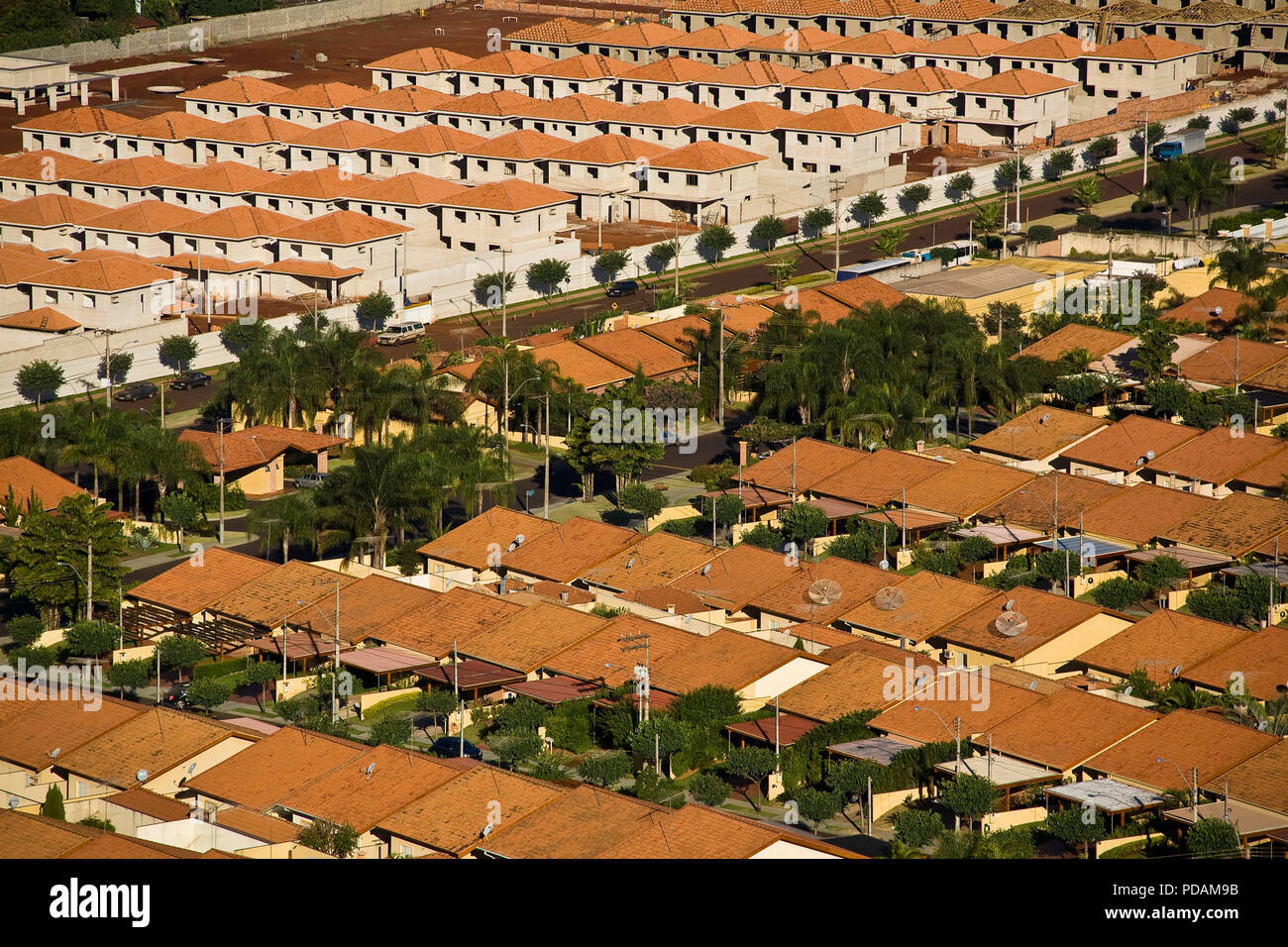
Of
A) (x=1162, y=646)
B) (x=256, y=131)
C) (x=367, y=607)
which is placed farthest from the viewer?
(x=256, y=131)

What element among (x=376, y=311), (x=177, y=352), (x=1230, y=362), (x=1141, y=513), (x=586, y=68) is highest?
(x=586, y=68)

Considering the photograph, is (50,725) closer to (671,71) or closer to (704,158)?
(704,158)

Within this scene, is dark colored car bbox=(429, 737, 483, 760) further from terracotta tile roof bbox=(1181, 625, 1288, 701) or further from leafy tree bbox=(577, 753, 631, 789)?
terracotta tile roof bbox=(1181, 625, 1288, 701)

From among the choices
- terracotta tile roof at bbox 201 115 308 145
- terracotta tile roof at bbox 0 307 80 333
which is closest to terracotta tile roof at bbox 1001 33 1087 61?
terracotta tile roof at bbox 201 115 308 145

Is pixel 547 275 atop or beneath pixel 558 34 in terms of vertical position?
beneath

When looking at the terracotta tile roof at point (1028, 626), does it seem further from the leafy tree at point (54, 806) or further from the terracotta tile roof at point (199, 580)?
the leafy tree at point (54, 806)

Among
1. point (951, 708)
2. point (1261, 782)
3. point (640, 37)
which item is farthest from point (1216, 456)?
point (640, 37)
